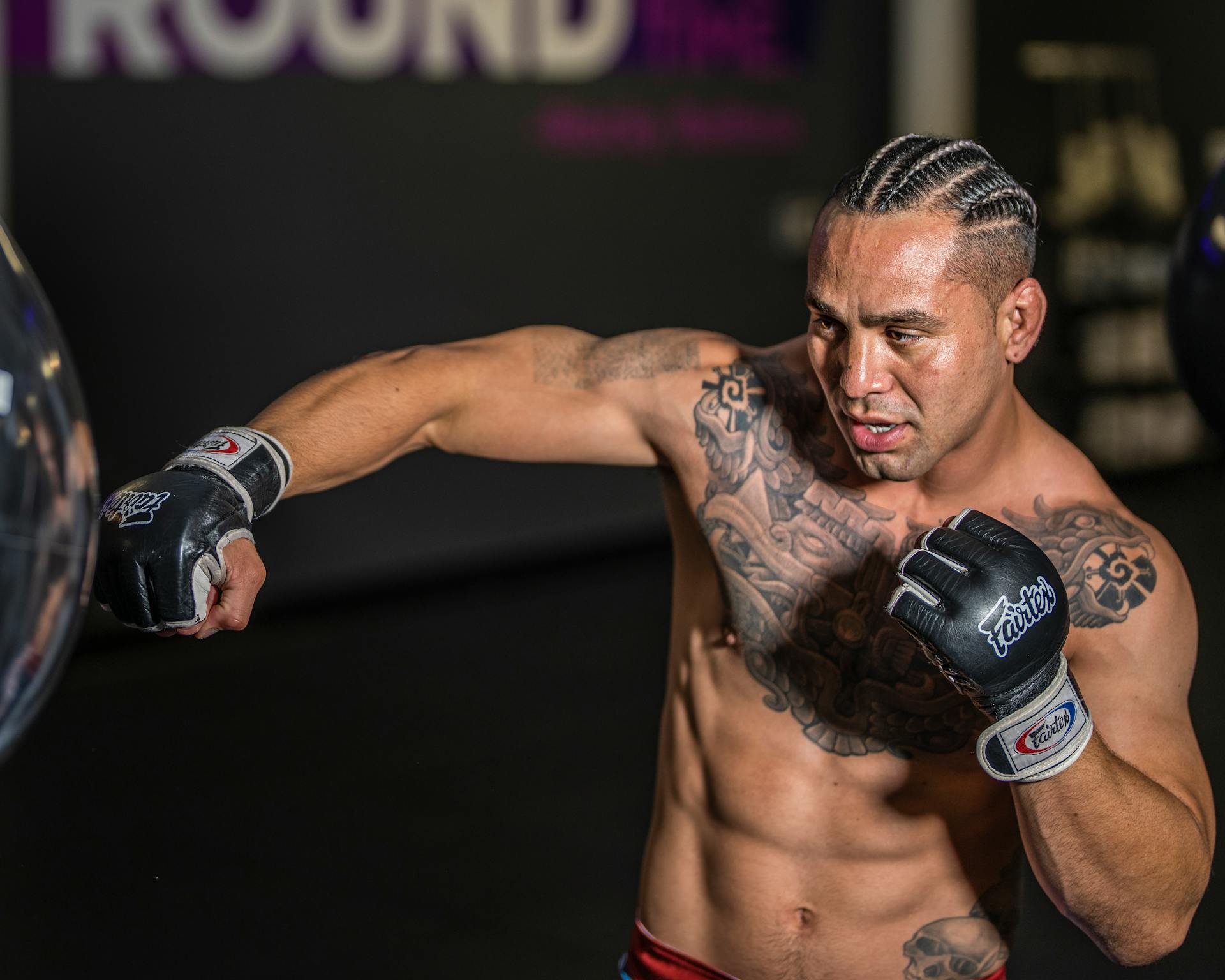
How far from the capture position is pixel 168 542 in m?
1.10

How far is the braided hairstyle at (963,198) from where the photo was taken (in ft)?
4.34

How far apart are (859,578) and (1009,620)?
317 mm

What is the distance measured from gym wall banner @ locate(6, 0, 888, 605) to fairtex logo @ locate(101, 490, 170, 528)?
263cm

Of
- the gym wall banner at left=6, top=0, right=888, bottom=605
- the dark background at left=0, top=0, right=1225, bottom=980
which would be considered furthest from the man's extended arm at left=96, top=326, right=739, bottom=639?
the gym wall banner at left=6, top=0, right=888, bottom=605

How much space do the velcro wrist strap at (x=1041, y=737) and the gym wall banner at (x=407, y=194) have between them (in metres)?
2.97

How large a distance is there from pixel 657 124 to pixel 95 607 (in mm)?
2348

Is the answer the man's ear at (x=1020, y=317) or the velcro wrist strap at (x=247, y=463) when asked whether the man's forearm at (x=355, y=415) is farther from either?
the man's ear at (x=1020, y=317)

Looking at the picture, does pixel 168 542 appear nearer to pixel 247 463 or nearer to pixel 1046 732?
pixel 247 463

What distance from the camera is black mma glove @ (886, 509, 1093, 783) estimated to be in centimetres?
123

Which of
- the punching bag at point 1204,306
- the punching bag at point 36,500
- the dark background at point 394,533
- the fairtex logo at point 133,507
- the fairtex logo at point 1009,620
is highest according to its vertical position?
the punching bag at point 36,500

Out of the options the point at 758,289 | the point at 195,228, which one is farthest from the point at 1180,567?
the point at 758,289

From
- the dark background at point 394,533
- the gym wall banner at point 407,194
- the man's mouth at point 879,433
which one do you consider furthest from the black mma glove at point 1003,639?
the gym wall banner at point 407,194

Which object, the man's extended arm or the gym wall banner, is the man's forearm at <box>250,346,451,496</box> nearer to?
the man's extended arm

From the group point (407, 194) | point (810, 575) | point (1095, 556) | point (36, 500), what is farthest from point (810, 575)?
point (407, 194)
